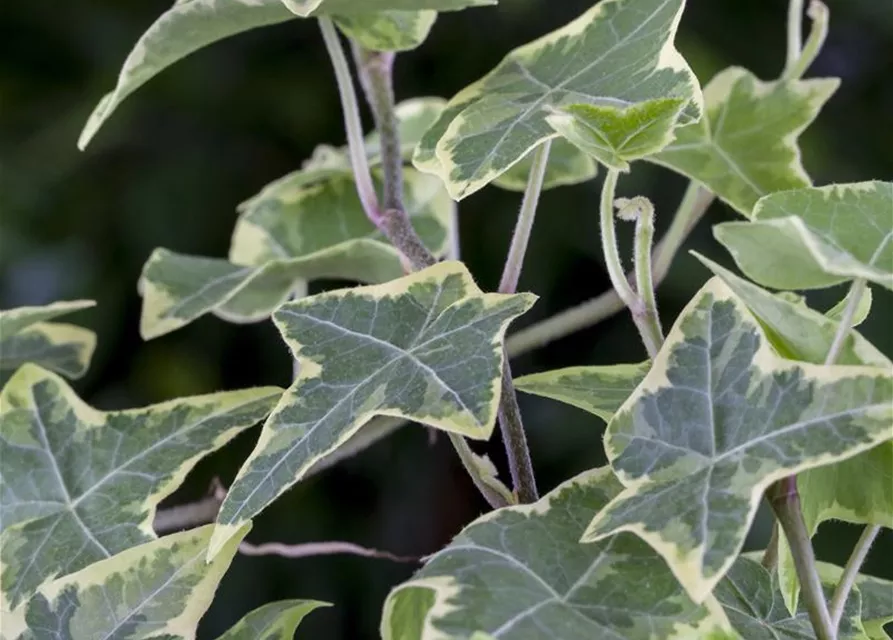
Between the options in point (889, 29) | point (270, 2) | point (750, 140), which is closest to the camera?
point (270, 2)

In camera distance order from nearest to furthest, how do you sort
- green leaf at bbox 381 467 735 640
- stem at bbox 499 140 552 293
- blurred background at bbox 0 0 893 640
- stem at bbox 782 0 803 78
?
green leaf at bbox 381 467 735 640
stem at bbox 499 140 552 293
stem at bbox 782 0 803 78
blurred background at bbox 0 0 893 640

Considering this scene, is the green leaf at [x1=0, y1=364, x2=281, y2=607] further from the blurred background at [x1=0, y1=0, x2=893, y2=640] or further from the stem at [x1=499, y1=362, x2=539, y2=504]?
the blurred background at [x1=0, y1=0, x2=893, y2=640]

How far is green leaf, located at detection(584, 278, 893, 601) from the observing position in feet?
0.81

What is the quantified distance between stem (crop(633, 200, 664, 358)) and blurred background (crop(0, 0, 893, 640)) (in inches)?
25.0

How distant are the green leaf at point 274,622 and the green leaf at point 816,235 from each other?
178mm

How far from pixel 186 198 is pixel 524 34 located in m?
0.38

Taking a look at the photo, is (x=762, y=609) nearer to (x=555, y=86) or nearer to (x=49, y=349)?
(x=555, y=86)

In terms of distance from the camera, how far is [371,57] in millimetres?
449

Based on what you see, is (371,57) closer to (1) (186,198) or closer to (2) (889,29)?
(1) (186,198)

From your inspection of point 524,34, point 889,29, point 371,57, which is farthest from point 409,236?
point 889,29

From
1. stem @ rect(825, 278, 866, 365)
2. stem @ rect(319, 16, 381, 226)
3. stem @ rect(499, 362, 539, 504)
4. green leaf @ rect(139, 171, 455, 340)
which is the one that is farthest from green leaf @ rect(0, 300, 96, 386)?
stem @ rect(825, 278, 866, 365)

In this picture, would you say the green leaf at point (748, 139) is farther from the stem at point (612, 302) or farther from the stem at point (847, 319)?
the stem at point (847, 319)

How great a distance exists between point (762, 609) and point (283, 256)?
14.4 inches

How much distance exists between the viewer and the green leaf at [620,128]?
278 millimetres
